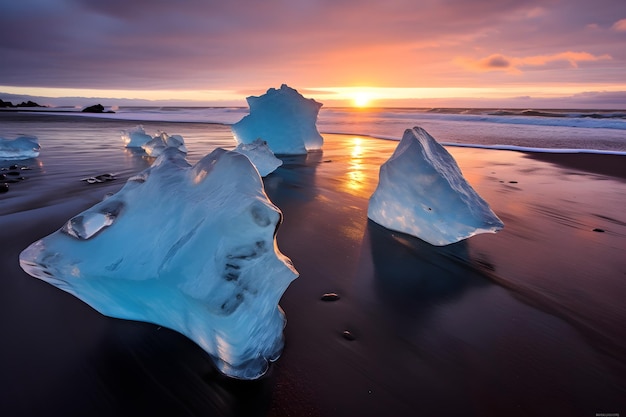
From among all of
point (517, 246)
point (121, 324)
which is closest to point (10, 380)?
point (121, 324)

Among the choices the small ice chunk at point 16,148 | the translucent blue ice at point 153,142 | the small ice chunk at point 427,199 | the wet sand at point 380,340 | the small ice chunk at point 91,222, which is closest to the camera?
the wet sand at point 380,340

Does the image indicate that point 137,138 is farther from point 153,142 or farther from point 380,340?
point 380,340

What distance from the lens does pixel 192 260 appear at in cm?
132

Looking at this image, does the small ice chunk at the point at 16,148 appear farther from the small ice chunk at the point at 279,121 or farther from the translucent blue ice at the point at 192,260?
the translucent blue ice at the point at 192,260

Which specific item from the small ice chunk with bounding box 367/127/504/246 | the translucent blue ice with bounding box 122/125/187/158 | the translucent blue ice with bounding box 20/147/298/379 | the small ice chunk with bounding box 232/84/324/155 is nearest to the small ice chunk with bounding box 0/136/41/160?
the translucent blue ice with bounding box 122/125/187/158

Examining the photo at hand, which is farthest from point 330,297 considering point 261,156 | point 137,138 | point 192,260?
point 137,138

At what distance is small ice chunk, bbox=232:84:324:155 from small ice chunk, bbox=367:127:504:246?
5.62m

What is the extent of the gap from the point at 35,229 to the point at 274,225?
261cm

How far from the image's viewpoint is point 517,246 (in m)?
2.77

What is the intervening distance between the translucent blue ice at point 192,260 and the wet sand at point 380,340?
0.13m

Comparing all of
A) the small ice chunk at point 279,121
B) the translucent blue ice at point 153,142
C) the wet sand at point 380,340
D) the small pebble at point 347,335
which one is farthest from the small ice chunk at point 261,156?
the small pebble at point 347,335

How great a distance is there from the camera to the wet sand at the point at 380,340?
4.20ft

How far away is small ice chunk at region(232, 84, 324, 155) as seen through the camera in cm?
844

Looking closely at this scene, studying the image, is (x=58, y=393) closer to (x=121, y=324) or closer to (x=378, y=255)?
(x=121, y=324)
